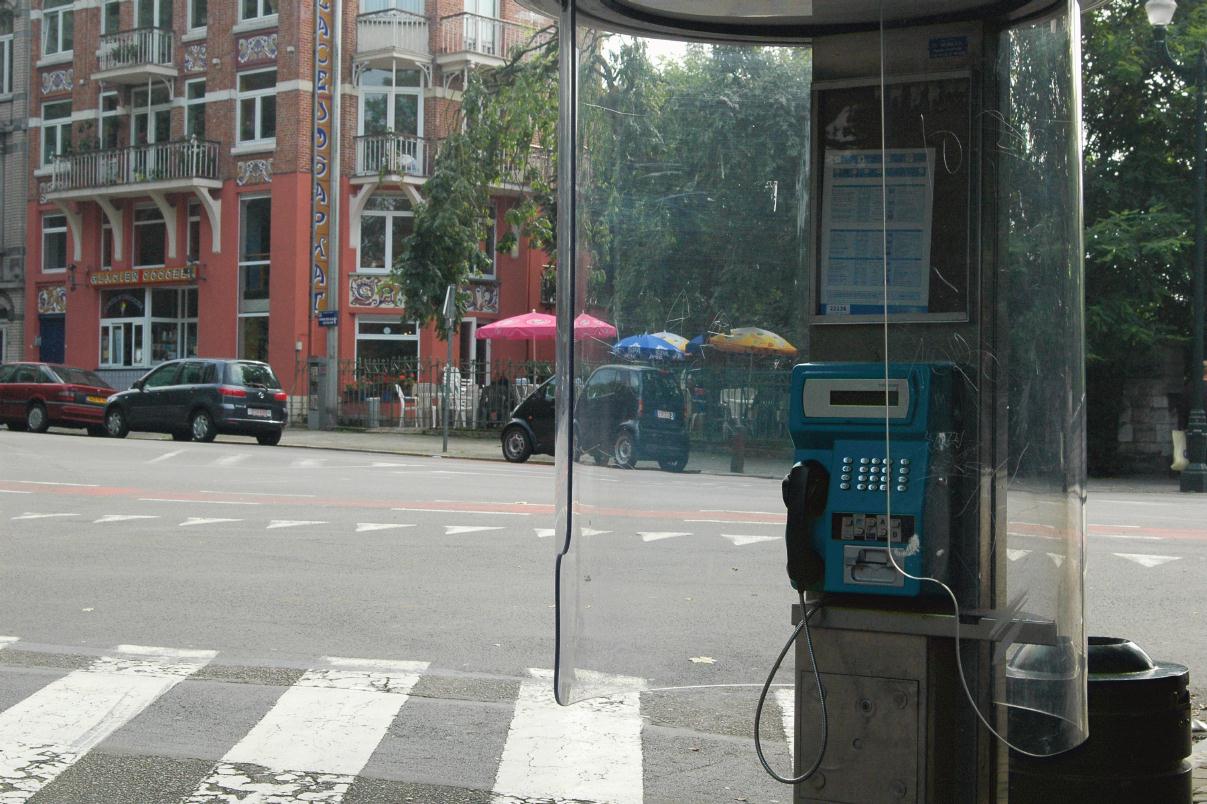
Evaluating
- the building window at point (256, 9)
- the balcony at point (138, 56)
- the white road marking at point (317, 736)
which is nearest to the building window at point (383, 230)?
the building window at point (256, 9)

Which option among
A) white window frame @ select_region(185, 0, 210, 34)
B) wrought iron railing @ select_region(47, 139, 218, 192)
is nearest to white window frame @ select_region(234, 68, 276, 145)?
wrought iron railing @ select_region(47, 139, 218, 192)

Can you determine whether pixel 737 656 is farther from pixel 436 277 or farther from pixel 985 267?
pixel 436 277

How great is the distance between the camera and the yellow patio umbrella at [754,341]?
17.8ft

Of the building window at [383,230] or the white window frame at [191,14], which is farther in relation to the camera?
the white window frame at [191,14]

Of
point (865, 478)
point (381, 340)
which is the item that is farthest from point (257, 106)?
point (865, 478)

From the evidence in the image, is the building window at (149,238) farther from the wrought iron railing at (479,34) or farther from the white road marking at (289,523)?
the white road marking at (289,523)

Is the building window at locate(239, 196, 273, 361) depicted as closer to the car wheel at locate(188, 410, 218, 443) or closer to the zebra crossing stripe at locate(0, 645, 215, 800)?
the car wheel at locate(188, 410, 218, 443)

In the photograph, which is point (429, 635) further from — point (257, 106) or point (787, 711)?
point (257, 106)

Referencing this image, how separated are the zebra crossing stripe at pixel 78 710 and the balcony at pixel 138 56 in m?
35.8

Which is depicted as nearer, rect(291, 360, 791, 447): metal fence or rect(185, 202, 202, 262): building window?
rect(291, 360, 791, 447): metal fence

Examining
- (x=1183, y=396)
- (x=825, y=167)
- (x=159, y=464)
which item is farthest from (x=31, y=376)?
(x=825, y=167)

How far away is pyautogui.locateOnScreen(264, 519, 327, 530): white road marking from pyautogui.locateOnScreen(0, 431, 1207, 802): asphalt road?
0.07 metres

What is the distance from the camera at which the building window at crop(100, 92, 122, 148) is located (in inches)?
1654

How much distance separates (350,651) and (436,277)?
76.8 feet
